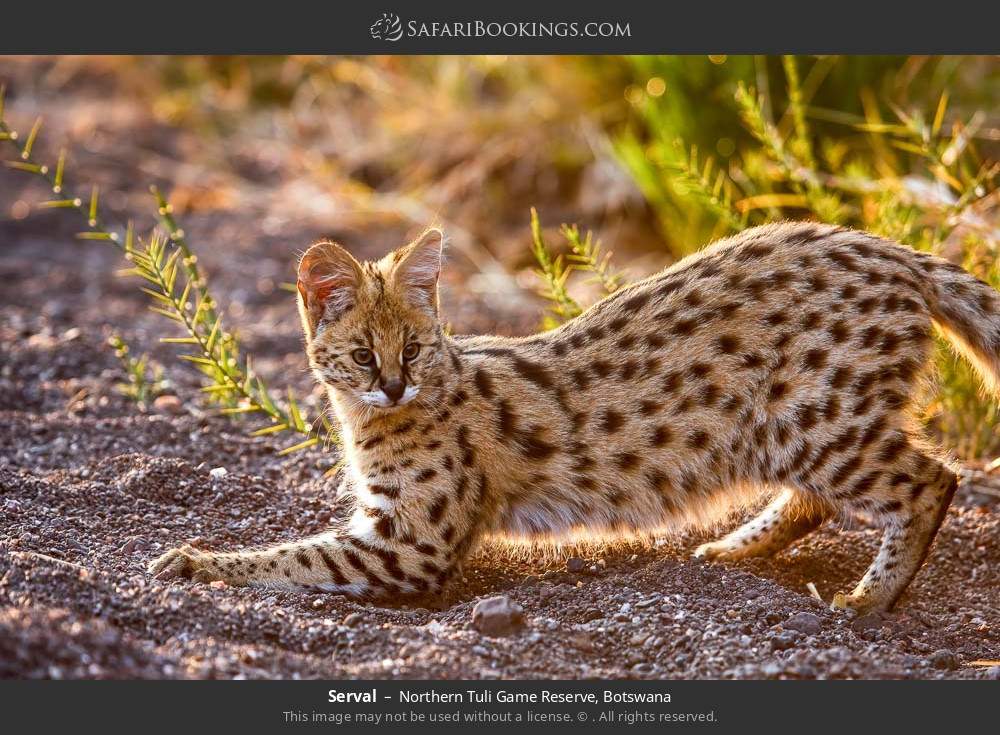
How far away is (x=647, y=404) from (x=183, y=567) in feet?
6.21

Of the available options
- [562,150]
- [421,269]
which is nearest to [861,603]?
[421,269]

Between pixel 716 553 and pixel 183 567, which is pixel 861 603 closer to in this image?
pixel 716 553

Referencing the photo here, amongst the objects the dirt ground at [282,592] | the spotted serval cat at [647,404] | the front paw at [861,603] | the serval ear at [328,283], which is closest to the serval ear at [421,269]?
the spotted serval cat at [647,404]

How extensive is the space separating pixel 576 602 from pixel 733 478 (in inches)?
34.7

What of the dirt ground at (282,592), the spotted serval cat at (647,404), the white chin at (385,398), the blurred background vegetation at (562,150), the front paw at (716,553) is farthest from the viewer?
the blurred background vegetation at (562,150)

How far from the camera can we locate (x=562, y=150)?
9930 mm

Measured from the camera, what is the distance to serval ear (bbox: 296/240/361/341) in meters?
4.79

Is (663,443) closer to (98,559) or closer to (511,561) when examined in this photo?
(511,561)

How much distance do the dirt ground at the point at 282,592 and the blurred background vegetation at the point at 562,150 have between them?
124 cm

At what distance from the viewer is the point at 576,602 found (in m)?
4.62

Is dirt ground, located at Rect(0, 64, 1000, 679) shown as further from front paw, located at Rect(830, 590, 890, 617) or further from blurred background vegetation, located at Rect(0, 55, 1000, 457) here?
blurred background vegetation, located at Rect(0, 55, 1000, 457)

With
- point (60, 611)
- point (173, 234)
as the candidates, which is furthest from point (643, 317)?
point (60, 611)

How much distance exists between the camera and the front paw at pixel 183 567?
14.6 feet

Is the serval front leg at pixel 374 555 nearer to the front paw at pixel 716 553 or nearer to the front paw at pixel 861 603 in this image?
the front paw at pixel 716 553
